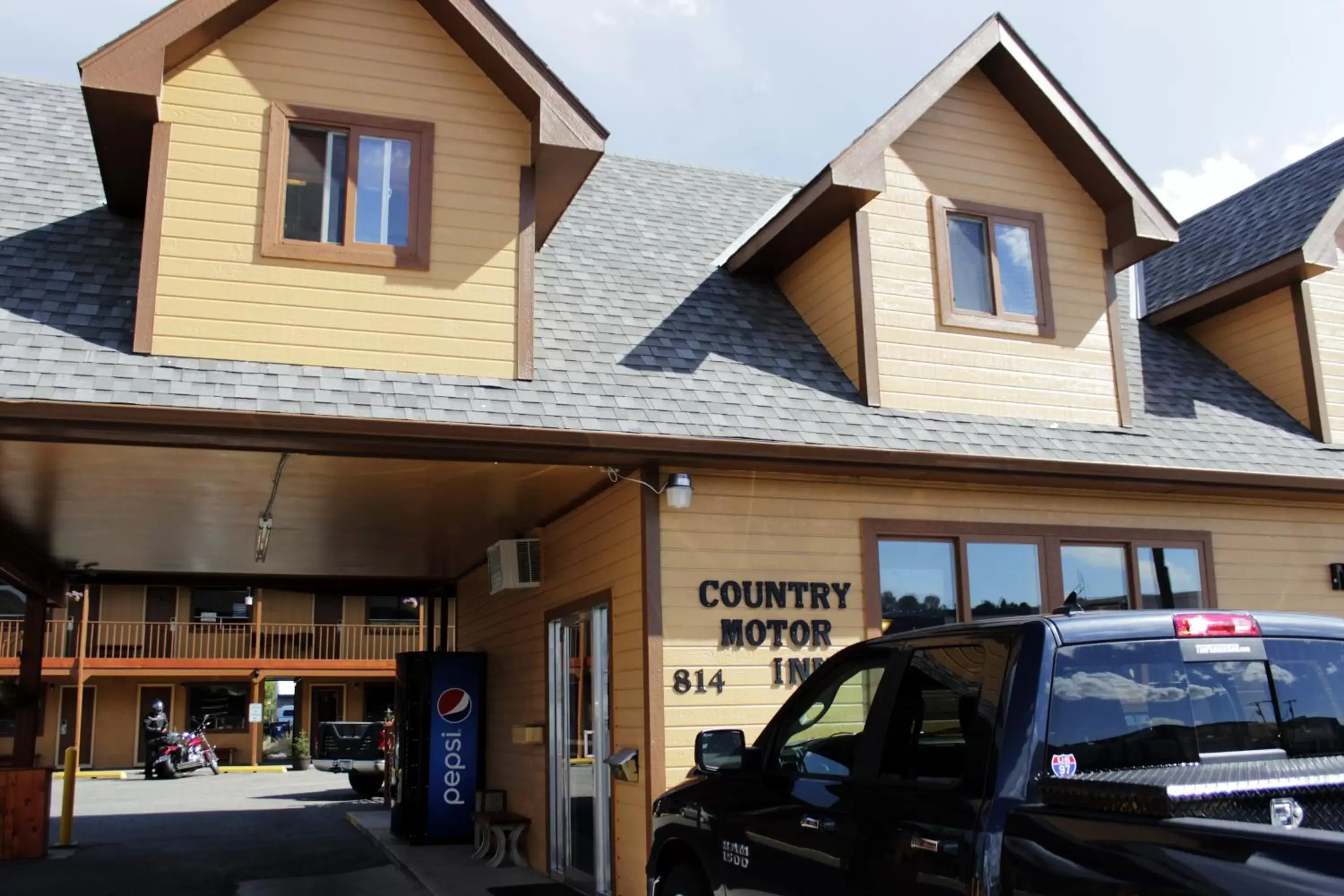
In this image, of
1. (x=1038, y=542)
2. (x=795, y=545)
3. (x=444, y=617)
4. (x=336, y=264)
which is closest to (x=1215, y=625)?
(x=795, y=545)

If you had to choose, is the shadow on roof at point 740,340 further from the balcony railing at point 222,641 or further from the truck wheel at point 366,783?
the balcony railing at point 222,641

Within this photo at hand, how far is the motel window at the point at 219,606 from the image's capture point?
3359 centimetres

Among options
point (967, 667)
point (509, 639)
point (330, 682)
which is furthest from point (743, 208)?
point (330, 682)

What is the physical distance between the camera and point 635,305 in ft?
31.8

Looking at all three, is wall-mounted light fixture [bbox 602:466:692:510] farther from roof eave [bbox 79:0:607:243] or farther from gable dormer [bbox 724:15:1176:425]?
roof eave [bbox 79:0:607:243]

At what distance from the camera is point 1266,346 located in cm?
1163

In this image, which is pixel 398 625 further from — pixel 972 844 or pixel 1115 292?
pixel 972 844

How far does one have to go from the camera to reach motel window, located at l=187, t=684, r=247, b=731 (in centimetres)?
3269

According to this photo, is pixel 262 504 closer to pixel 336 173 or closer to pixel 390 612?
pixel 336 173

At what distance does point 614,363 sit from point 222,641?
87.7 feet

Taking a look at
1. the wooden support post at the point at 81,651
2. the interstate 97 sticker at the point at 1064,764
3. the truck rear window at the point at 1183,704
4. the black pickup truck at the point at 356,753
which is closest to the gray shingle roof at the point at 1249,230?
the truck rear window at the point at 1183,704

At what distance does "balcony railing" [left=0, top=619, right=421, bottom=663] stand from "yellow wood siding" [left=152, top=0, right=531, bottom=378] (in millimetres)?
23016

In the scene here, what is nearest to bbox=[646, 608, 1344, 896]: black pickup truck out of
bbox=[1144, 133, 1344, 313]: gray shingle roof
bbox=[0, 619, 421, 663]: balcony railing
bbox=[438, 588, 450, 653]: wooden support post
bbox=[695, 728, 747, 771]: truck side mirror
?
bbox=[695, 728, 747, 771]: truck side mirror

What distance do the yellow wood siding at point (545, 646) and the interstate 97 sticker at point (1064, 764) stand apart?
4.66m
